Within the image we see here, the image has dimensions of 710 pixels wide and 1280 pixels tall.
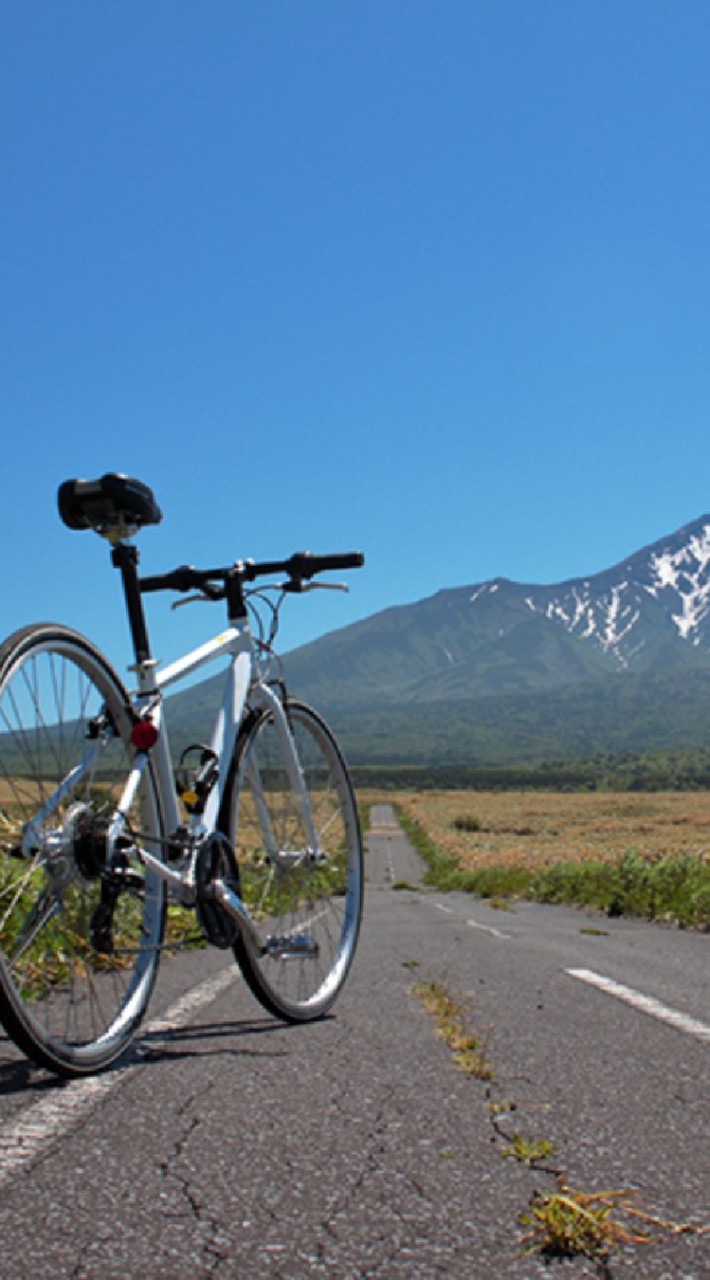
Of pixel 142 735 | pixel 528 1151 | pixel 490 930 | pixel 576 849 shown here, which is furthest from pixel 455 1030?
pixel 576 849

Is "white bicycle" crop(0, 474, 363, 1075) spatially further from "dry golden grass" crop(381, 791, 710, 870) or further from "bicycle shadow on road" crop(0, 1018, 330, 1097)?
"dry golden grass" crop(381, 791, 710, 870)

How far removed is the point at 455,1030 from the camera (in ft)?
14.5

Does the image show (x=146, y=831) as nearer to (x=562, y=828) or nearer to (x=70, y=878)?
(x=70, y=878)

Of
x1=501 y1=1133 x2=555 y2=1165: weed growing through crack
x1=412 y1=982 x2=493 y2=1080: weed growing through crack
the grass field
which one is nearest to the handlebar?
x1=412 y1=982 x2=493 y2=1080: weed growing through crack

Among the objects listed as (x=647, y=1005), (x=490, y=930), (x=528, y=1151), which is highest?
(x=528, y=1151)

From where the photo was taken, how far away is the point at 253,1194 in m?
2.41

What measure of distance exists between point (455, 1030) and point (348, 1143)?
5.60ft

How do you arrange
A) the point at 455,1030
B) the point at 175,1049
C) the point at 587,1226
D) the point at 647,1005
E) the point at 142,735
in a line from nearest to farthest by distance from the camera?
1. the point at 587,1226
2. the point at 175,1049
3. the point at 142,735
4. the point at 455,1030
5. the point at 647,1005

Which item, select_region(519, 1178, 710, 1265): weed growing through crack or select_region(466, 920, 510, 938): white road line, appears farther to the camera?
select_region(466, 920, 510, 938): white road line

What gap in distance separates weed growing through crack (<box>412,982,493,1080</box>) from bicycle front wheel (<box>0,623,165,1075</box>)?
1.13 meters

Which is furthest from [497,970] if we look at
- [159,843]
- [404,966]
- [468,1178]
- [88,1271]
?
[88,1271]

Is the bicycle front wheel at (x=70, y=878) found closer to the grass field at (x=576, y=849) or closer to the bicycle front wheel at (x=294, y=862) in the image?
the bicycle front wheel at (x=294, y=862)

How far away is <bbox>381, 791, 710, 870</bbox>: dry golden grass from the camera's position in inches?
2093

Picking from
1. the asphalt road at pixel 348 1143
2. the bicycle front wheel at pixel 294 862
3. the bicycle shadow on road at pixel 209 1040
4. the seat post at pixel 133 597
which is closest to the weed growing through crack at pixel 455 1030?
the asphalt road at pixel 348 1143
